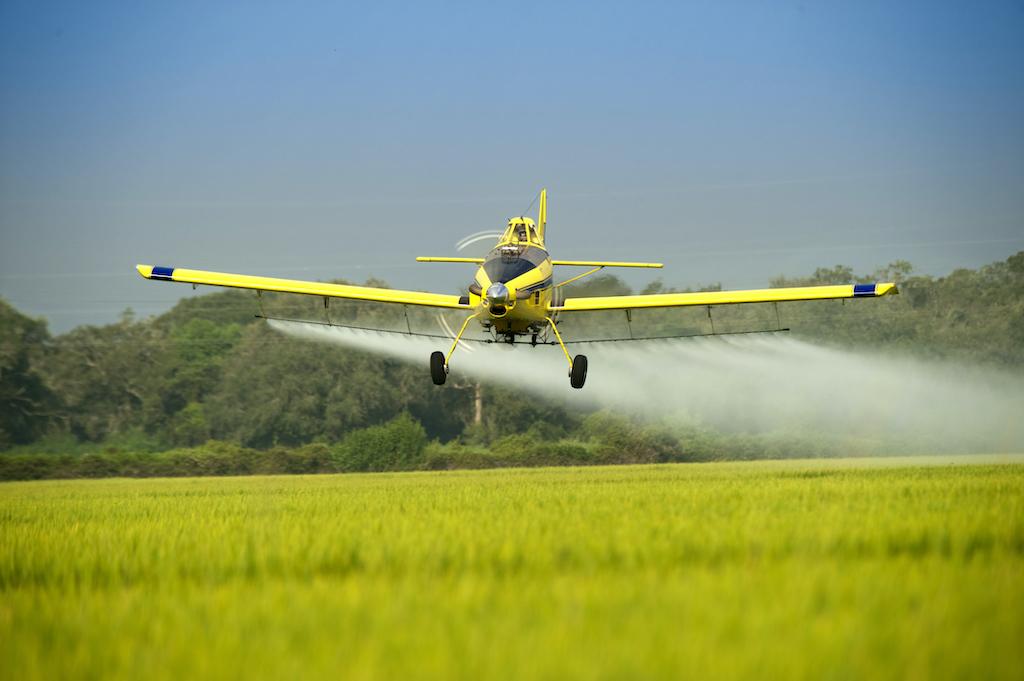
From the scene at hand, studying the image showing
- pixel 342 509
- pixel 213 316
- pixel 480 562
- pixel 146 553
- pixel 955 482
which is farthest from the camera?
pixel 213 316

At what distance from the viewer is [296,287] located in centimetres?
3988

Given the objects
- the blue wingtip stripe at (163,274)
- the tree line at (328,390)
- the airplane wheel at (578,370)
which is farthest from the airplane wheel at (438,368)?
the tree line at (328,390)

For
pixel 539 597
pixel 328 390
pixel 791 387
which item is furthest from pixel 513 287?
pixel 328 390

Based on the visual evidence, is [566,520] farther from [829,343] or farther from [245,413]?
[245,413]

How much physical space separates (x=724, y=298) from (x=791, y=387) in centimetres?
3725

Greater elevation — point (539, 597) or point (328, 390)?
point (328, 390)

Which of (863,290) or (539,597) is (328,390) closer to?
(863,290)

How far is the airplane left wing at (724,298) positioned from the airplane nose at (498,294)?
150 inches

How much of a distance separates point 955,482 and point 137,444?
88766 millimetres

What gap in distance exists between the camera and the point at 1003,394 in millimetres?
68875

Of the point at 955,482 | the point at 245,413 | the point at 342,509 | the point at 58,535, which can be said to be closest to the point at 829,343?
the point at 245,413

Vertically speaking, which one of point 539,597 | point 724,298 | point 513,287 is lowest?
point 539,597

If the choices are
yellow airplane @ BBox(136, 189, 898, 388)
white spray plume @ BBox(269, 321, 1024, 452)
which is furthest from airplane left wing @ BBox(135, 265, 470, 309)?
white spray plume @ BBox(269, 321, 1024, 452)

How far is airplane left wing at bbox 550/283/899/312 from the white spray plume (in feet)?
75.2
